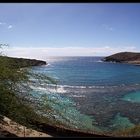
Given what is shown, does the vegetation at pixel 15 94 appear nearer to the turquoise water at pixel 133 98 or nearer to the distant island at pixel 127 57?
the turquoise water at pixel 133 98

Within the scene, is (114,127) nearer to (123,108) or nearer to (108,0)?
(123,108)

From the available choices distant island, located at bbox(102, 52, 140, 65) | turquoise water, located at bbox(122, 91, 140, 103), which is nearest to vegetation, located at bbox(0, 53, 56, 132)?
turquoise water, located at bbox(122, 91, 140, 103)

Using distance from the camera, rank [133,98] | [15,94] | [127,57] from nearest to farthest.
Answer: [15,94] → [133,98] → [127,57]

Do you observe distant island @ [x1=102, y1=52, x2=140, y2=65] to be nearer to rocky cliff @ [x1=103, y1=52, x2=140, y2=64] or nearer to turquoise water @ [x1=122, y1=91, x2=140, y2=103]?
rocky cliff @ [x1=103, y1=52, x2=140, y2=64]

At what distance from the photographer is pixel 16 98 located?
5.27m

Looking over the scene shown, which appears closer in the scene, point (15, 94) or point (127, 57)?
point (15, 94)

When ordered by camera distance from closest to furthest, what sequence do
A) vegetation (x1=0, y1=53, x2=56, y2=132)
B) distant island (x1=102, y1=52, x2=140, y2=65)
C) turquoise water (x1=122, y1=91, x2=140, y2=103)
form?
A: vegetation (x1=0, y1=53, x2=56, y2=132), turquoise water (x1=122, y1=91, x2=140, y2=103), distant island (x1=102, y1=52, x2=140, y2=65)

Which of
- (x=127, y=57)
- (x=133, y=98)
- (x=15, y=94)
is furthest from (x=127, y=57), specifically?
(x=15, y=94)

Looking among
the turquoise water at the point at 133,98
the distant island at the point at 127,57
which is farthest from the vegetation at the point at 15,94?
the distant island at the point at 127,57

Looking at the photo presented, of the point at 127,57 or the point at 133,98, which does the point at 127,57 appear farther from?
the point at 133,98

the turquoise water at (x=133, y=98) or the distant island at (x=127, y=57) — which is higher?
the distant island at (x=127, y=57)

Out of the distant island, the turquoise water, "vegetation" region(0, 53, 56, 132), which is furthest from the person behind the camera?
the distant island

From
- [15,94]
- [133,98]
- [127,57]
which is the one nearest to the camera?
[15,94]

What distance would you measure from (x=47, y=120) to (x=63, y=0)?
4574 mm
